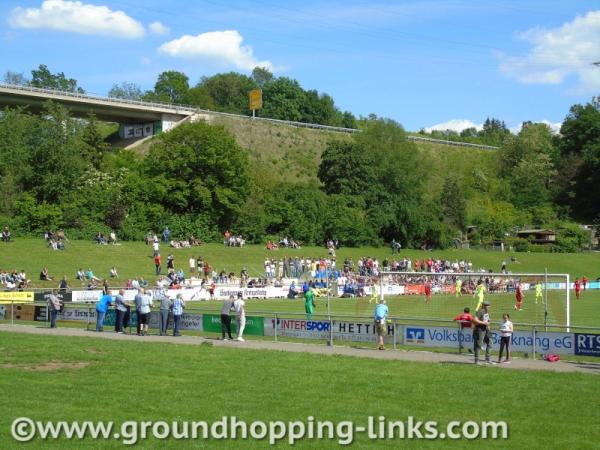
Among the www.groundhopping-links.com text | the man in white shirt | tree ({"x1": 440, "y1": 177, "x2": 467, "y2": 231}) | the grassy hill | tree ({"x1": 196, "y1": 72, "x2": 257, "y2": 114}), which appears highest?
tree ({"x1": 196, "y1": 72, "x2": 257, "y2": 114})

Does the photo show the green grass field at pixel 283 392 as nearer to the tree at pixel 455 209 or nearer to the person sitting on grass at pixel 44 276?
the person sitting on grass at pixel 44 276

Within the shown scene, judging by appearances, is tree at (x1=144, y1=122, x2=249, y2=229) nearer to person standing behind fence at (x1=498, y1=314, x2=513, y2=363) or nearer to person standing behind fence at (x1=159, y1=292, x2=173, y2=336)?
person standing behind fence at (x1=159, y1=292, x2=173, y2=336)

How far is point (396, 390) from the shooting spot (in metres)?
17.7

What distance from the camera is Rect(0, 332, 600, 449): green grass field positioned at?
46.9 feet

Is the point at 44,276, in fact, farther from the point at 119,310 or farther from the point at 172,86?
the point at 172,86

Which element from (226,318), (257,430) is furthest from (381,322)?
(257,430)

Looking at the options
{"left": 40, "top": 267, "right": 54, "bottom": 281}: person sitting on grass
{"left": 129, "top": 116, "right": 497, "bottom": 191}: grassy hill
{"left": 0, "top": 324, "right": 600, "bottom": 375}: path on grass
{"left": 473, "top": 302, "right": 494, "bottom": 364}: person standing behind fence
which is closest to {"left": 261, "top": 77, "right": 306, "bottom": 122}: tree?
{"left": 129, "top": 116, "right": 497, "bottom": 191}: grassy hill

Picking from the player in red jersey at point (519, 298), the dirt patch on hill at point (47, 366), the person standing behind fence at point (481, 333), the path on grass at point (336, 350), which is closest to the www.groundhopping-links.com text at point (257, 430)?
the dirt patch on hill at point (47, 366)

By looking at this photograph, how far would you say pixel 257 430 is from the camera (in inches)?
537

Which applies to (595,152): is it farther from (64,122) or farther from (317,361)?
(317,361)

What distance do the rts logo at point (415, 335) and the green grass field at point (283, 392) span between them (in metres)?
3.85

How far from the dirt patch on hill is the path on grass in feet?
22.0

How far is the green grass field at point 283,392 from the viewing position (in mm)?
14281

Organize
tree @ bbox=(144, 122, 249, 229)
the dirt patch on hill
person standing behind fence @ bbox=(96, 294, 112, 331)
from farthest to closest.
Answer: tree @ bbox=(144, 122, 249, 229)
person standing behind fence @ bbox=(96, 294, 112, 331)
the dirt patch on hill
